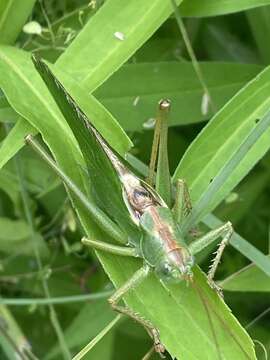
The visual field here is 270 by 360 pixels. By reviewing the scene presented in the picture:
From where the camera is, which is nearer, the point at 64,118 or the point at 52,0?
the point at 64,118

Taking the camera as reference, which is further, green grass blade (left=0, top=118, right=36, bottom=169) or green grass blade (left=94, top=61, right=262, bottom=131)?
green grass blade (left=94, top=61, right=262, bottom=131)

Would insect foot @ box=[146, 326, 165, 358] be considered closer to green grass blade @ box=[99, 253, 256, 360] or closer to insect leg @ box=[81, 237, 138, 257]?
green grass blade @ box=[99, 253, 256, 360]

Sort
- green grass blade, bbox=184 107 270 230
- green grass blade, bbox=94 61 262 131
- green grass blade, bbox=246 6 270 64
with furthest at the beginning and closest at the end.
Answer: green grass blade, bbox=246 6 270 64, green grass blade, bbox=94 61 262 131, green grass blade, bbox=184 107 270 230

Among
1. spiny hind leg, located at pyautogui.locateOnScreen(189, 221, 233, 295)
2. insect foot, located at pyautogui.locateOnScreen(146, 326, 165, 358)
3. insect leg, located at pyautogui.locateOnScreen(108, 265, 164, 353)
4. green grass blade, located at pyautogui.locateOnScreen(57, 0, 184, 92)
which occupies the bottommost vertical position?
insect foot, located at pyautogui.locateOnScreen(146, 326, 165, 358)

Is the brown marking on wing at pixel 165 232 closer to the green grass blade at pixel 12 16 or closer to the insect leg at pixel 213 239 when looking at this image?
the insect leg at pixel 213 239

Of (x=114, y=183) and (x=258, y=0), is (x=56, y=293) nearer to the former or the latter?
(x=114, y=183)

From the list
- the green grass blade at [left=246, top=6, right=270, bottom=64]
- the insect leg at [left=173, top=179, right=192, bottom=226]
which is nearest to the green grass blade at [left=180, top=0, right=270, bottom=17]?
the green grass blade at [left=246, top=6, right=270, bottom=64]

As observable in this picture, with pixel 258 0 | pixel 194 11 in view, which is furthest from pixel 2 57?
pixel 258 0

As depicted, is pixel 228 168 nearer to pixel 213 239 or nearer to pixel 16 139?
pixel 213 239

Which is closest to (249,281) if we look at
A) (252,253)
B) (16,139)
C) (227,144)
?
(252,253)
